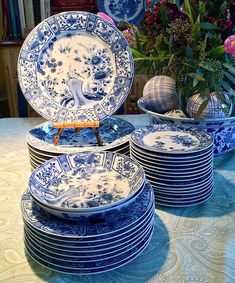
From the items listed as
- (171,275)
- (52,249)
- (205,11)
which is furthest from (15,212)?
(205,11)

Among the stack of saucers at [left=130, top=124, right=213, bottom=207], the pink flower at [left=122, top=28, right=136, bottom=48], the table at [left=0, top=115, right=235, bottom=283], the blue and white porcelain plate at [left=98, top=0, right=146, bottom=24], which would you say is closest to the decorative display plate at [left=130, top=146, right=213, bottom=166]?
the stack of saucers at [left=130, top=124, right=213, bottom=207]

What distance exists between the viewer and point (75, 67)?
1035 millimetres

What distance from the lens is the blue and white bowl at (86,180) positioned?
0.67m

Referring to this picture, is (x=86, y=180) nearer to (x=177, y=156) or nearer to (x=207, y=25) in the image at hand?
(x=177, y=156)

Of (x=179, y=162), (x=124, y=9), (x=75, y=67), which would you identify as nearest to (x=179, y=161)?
(x=179, y=162)

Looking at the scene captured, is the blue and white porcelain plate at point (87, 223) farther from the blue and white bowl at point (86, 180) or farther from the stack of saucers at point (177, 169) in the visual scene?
the stack of saucers at point (177, 169)

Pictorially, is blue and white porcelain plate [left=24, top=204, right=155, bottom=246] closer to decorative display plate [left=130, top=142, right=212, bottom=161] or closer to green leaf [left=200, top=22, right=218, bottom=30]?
decorative display plate [left=130, top=142, right=212, bottom=161]

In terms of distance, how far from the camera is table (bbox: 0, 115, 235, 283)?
58cm

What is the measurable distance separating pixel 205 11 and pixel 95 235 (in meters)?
0.71

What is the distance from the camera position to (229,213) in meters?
0.76

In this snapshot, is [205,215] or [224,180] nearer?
[205,215]

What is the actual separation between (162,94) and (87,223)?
518 mm

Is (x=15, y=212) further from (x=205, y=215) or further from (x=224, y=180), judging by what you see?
(x=224, y=180)

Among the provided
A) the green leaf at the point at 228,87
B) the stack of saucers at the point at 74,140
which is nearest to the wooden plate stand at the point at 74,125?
the stack of saucers at the point at 74,140
